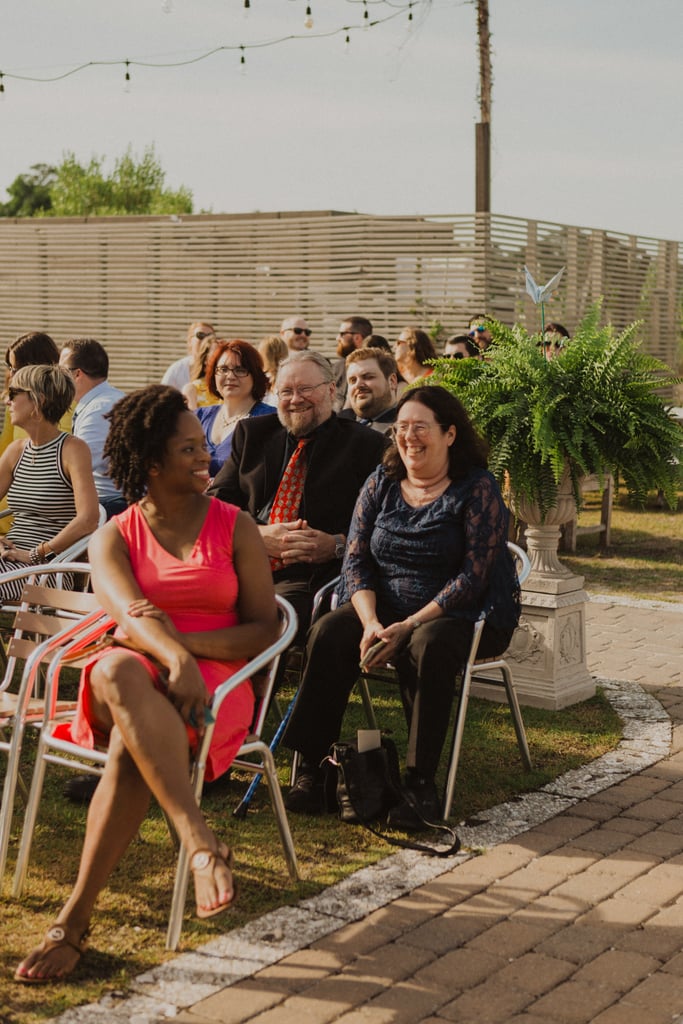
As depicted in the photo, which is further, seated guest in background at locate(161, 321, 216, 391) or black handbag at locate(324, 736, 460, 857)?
seated guest in background at locate(161, 321, 216, 391)

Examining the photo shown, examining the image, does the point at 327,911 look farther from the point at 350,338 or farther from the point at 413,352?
the point at 350,338

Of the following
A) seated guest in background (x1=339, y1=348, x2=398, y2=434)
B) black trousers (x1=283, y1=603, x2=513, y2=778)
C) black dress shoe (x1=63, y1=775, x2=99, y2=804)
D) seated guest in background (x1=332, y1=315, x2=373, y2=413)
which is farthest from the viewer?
seated guest in background (x1=332, y1=315, x2=373, y2=413)

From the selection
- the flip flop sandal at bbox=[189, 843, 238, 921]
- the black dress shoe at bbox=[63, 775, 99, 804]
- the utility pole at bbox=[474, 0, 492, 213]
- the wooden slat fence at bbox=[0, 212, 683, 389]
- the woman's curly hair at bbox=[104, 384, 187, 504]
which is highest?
the utility pole at bbox=[474, 0, 492, 213]

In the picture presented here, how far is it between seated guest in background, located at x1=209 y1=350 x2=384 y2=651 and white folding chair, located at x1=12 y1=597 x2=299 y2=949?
112 cm

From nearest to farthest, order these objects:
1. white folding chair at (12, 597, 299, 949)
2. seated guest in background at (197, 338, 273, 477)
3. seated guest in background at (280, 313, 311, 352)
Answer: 1. white folding chair at (12, 597, 299, 949)
2. seated guest in background at (197, 338, 273, 477)
3. seated guest in background at (280, 313, 311, 352)

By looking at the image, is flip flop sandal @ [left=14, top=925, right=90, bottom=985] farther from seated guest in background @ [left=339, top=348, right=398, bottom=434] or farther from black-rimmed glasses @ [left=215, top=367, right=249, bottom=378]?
seated guest in background @ [left=339, top=348, right=398, bottom=434]

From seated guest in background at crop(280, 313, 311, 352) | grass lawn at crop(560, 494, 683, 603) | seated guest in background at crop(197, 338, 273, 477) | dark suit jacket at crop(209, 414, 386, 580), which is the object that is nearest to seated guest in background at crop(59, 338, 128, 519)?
seated guest in background at crop(197, 338, 273, 477)

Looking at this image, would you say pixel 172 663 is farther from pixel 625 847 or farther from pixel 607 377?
pixel 607 377

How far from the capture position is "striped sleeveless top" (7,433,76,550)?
18.3 feet

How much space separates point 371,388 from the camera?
265 inches

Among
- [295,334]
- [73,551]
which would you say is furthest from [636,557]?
[73,551]

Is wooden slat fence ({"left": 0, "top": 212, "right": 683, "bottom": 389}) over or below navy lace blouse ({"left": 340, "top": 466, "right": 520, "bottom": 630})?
over

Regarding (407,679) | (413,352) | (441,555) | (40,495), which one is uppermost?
(413,352)

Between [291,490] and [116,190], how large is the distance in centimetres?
5499
